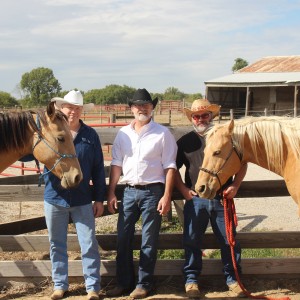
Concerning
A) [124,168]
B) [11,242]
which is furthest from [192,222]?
[11,242]

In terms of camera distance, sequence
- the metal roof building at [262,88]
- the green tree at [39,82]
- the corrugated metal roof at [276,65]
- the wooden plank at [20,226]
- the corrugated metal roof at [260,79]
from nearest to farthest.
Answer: the wooden plank at [20,226], the corrugated metal roof at [260,79], the metal roof building at [262,88], the corrugated metal roof at [276,65], the green tree at [39,82]

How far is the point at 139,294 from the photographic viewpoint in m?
4.00

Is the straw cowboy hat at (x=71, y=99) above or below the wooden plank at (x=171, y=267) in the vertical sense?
above

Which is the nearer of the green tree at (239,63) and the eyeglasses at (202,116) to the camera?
the eyeglasses at (202,116)

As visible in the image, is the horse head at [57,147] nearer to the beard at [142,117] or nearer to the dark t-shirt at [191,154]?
the beard at [142,117]

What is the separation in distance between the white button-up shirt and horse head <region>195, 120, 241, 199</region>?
1.04ft

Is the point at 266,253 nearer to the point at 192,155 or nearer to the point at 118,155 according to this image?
the point at 192,155

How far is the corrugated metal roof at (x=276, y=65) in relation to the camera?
30087mm

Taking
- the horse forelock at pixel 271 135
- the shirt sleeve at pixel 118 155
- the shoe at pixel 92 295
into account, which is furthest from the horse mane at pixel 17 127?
the horse forelock at pixel 271 135

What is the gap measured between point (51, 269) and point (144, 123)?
1.77 metres

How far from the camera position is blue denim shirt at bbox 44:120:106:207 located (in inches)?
149

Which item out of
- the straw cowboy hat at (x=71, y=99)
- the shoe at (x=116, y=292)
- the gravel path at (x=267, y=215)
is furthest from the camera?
the gravel path at (x=267, y=215)

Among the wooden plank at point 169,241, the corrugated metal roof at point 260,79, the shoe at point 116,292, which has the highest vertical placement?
the corrugated metal roof at point 260,79

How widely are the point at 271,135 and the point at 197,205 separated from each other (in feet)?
2.99
